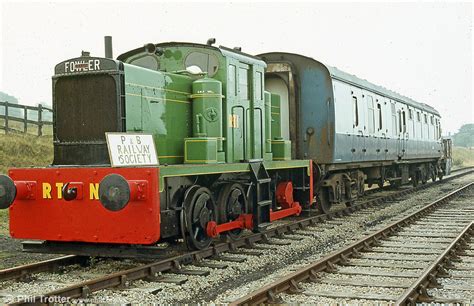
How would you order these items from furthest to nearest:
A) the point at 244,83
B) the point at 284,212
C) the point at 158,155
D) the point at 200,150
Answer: the point at 284,212, the point at 244,83, the point at 200,150, the point at 158,155

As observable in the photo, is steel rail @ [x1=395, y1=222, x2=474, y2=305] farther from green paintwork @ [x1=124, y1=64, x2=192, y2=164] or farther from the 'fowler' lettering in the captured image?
the 'fowler' lettering

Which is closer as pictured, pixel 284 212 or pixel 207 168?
pixel 207 168

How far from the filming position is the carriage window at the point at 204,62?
908 cm

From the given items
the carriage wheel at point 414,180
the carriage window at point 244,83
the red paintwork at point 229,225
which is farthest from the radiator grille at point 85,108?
the carriage wheel at point 414,180

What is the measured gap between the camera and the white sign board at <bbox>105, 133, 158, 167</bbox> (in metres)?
7.07

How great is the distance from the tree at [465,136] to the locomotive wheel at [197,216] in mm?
133289

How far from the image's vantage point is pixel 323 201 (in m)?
13.8

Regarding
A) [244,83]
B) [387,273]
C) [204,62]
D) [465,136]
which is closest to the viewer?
[387,273]

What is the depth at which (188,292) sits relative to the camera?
6605mm

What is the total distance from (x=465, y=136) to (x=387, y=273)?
460ft

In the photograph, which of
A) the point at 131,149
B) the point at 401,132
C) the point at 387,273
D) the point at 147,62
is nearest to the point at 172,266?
the point at 131,149

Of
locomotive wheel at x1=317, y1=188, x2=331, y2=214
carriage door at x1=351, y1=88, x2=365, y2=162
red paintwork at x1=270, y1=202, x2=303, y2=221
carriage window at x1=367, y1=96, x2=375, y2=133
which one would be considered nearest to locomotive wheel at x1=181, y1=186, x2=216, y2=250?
red paintwork at x1=270, y1=202, x2=303, y2=221

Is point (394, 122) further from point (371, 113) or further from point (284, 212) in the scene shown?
point (284, 212)

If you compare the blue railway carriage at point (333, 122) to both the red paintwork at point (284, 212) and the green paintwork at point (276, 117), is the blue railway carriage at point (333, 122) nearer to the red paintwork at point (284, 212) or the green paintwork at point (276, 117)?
the green paintwork at point (276, 117)
